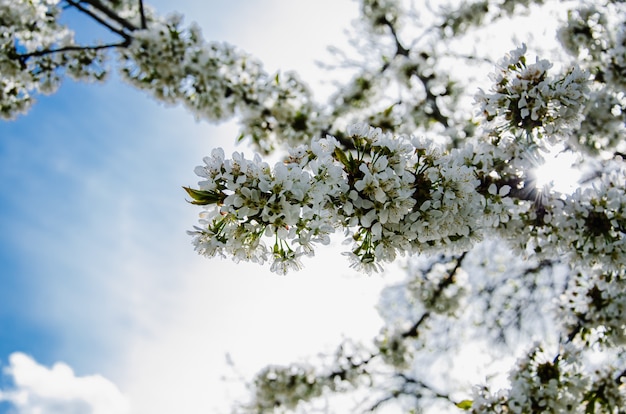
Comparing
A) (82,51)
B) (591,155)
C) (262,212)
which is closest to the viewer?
(262,212)

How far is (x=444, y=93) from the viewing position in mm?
7945

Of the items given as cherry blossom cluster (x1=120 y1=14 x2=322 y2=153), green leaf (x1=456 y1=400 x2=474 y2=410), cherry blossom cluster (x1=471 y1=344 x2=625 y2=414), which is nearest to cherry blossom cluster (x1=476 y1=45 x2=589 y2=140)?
cherry blossom cluster (x1=471 y1=344 x2=625 y2=414)

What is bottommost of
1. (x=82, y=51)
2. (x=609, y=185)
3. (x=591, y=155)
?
(x=609, y=185)

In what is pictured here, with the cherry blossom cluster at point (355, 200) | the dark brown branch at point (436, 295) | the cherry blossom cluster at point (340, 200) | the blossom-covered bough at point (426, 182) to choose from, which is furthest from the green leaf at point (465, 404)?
the dark brown branch at point (436, 295)

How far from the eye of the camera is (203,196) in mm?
1929

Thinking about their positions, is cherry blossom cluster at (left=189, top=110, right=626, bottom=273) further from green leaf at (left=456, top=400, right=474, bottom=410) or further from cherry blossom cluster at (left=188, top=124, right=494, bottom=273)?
green leaf at (left=456, top=400, right=474, bottom=410)

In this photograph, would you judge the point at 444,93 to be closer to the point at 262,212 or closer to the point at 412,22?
the point at 412,22

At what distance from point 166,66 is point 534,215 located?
4777mm

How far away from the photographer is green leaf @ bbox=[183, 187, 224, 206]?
6.30 feet

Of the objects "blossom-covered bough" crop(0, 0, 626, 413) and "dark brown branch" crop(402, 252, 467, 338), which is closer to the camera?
"blossom-covered bough" crop(0, 0, 626, 413)

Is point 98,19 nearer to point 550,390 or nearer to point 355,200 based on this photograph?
point 355,200

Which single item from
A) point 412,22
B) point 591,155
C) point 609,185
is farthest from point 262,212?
point 412,22

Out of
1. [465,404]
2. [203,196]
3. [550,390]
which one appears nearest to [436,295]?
→ [465,404]

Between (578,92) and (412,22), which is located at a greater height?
(412,22)
